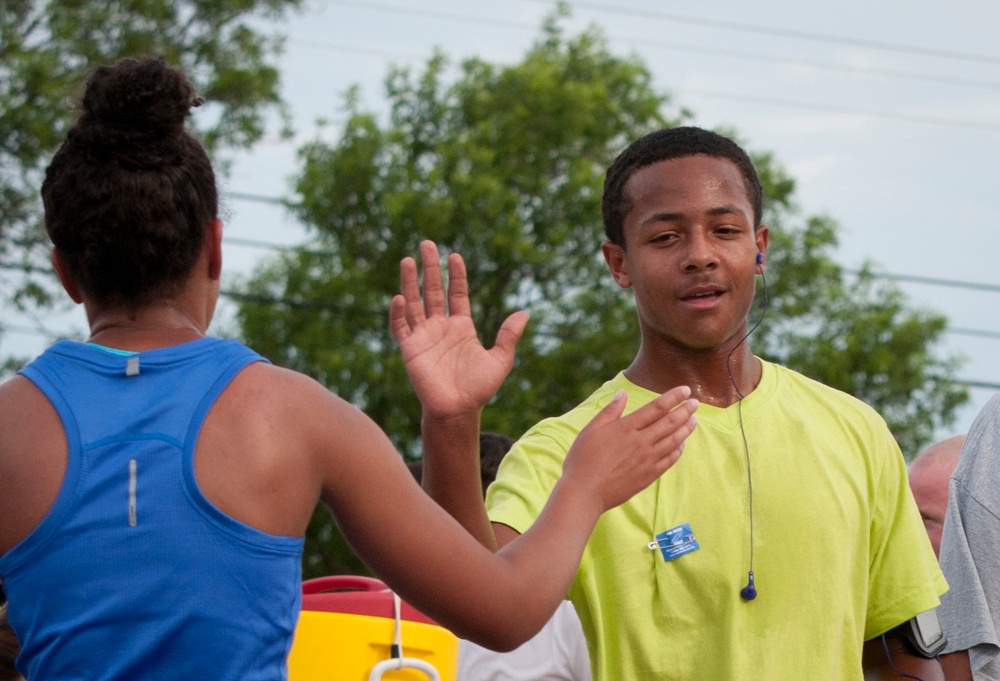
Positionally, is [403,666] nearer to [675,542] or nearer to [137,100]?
[675,542]

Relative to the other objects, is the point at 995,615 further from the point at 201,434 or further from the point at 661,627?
the point at 201,434

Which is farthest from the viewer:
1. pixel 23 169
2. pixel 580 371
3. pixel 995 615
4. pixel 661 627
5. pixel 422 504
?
pixel 580 371

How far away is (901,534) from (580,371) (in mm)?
15849

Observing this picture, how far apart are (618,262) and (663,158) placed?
0.30 m

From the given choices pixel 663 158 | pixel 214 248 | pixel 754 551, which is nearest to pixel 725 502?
pixel 754 551

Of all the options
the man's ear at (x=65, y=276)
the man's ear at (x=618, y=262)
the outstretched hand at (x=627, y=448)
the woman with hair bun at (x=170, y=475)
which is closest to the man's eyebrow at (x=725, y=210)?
the man's ear at (x=618, y=262)

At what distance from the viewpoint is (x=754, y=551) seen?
2957mm

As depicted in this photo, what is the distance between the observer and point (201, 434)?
189 centimetres

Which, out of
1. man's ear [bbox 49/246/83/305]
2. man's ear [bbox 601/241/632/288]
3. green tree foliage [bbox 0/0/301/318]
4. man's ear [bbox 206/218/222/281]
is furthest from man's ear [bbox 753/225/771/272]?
green tree foliage [bbox 0/0/301/318]

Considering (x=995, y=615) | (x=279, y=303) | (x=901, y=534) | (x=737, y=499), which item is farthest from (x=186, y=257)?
(x=279, y=303)

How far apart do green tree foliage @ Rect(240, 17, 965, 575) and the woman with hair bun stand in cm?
1554

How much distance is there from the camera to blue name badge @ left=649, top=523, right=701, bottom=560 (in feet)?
9.65

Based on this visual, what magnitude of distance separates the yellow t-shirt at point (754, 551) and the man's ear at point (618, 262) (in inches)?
15.6

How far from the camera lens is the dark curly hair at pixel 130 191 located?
6.48 ft
